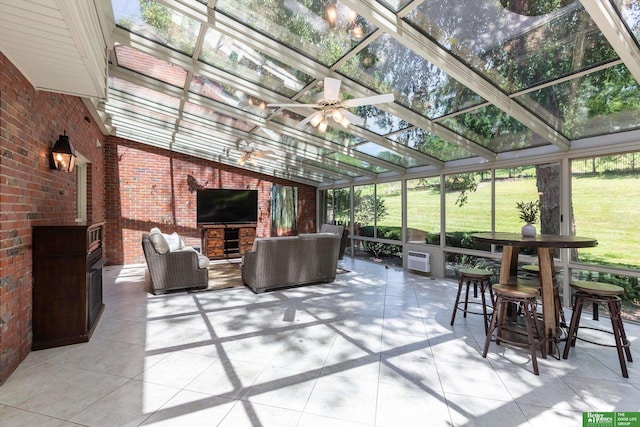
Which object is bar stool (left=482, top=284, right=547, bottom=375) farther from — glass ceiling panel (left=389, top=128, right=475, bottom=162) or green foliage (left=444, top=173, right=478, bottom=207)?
green foliage (left=444, top=173, right=478, bottom=207)

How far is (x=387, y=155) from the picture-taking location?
6.29 metres

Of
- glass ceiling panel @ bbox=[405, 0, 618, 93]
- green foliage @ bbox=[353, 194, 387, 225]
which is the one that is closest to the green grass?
glass ceiling panel @ bbox=[405, 0, 618, 93]

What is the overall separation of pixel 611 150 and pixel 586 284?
2.08m

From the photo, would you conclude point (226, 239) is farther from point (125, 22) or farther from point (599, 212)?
point (599, 212)

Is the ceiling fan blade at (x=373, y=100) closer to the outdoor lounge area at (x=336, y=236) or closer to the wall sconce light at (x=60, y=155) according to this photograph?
the outdoor lounge area at (x=336, y=236)

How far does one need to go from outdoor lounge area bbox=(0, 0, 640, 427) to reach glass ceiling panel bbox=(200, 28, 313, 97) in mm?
28

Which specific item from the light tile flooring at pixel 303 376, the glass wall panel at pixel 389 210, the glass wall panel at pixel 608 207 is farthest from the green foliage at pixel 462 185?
the light tile flooring at pixel 303 376

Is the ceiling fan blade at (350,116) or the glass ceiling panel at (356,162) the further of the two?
the glass ceiling panel at (356,162)

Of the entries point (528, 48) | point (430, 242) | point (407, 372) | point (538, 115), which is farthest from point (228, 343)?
point (430, 242)

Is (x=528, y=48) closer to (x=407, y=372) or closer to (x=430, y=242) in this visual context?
(x=407, y=372)

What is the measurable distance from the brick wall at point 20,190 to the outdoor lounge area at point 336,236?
0.03 m

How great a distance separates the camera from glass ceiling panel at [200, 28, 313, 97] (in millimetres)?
3297

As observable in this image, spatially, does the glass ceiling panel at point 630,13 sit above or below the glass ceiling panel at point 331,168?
above

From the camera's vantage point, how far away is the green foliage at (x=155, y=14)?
289 cm
